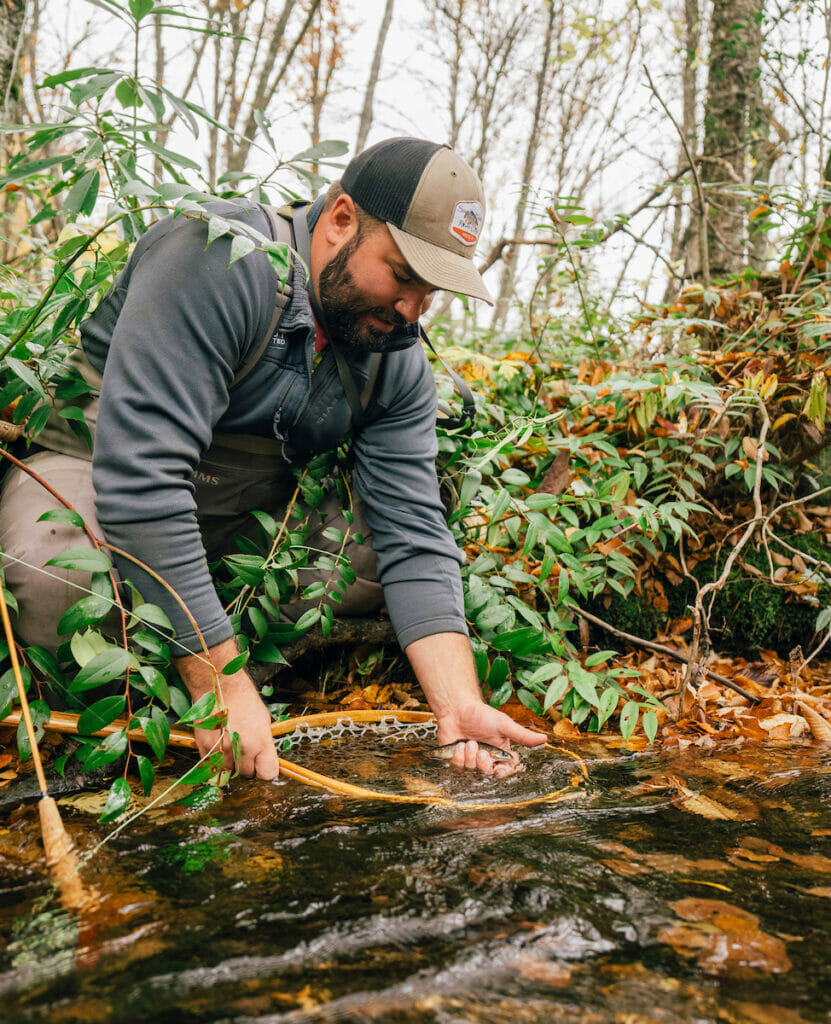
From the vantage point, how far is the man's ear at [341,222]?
219 centimetres

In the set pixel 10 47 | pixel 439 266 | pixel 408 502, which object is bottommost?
pixel 408 502

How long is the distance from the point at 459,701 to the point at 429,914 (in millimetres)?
1046

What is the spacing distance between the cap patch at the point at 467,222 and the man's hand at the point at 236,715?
1.30m

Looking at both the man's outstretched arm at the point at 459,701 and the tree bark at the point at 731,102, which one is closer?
the man's outstretched arm at the point at 459,701

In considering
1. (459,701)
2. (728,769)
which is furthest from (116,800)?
(728,769)

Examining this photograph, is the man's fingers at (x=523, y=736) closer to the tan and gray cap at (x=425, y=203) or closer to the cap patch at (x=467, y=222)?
the tan and gray cap at (x=425, y=203)

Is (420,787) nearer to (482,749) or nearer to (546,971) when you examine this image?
(482,749)

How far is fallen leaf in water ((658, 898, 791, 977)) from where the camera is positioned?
1.16 metres

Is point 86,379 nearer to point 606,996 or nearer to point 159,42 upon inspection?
point 606,996

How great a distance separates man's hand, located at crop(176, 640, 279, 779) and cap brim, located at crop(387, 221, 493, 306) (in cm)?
111

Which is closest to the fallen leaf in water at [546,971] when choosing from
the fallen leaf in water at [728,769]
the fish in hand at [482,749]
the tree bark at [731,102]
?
the fish in hand at [482,749]

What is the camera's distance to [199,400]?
1.96 m

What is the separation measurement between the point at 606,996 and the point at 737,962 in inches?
9.9

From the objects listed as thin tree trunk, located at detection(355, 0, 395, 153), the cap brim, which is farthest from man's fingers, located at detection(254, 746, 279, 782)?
thin tree trunk, located at detection(355, 0, 395, 153)
